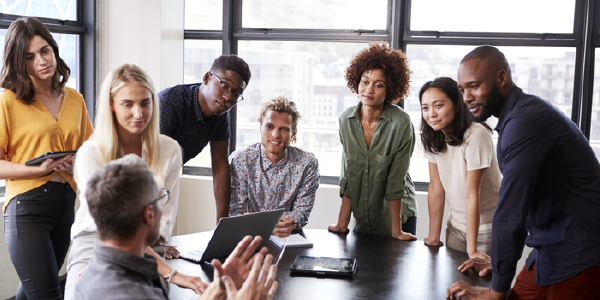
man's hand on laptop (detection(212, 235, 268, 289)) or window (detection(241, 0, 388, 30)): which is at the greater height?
window (detection(241, 0, 388, 30))

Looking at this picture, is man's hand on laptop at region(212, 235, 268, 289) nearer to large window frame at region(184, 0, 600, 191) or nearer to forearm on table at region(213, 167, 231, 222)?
forearm on table at region(213, 167, 231, 222)

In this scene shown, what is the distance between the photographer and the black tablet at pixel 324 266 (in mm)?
1872

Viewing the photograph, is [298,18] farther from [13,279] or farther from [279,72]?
[13,279]

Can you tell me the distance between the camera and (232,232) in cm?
190

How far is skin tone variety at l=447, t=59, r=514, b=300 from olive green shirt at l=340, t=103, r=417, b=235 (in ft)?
2.95

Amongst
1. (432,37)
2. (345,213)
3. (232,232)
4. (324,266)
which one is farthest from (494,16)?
(232,232)

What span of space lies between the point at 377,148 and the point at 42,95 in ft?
5.42

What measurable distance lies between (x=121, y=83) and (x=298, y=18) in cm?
265

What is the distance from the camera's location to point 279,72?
14.4 ft

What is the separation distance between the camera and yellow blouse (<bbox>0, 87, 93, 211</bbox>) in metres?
2.23

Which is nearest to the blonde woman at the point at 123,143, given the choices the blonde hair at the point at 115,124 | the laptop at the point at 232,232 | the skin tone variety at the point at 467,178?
the blonde hair at the point at 115,124

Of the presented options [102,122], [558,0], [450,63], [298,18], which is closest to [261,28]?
[298,18]

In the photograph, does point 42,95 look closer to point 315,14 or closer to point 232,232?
point 232,232

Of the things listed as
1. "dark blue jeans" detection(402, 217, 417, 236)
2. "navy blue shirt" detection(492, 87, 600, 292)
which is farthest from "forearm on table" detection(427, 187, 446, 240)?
"navy blue shirt" detection(492, 87, 600, 292)
